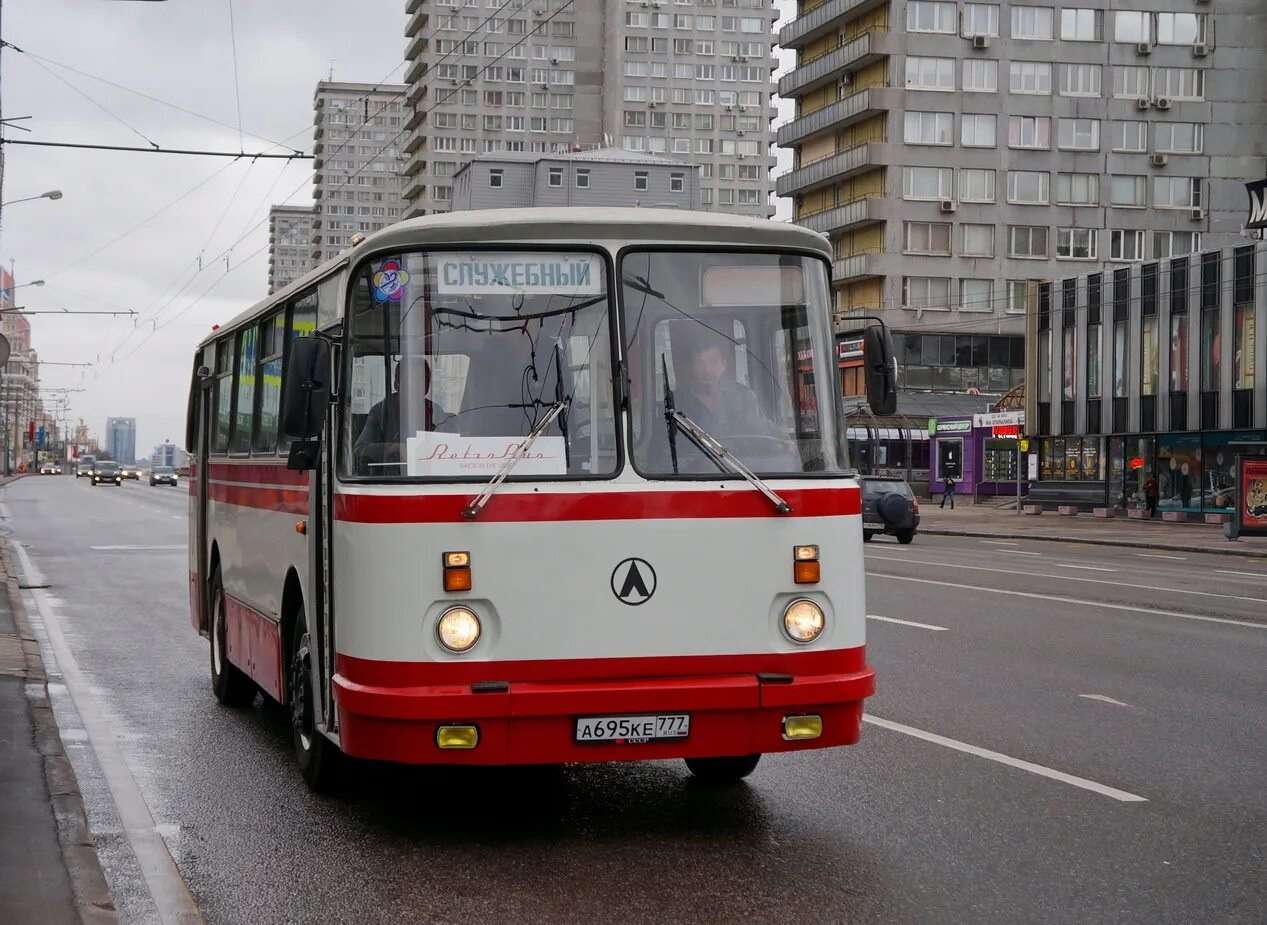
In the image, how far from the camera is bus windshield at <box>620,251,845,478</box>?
6.96 metres

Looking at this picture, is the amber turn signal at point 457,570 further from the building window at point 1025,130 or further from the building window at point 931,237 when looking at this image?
the building window at point 1025,130

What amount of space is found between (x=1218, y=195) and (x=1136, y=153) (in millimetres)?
4649

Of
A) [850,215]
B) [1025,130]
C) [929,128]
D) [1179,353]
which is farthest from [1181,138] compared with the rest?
[1179,353]

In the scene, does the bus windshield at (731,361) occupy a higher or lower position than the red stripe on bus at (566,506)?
higher

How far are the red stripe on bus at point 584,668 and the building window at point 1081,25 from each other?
275 feet

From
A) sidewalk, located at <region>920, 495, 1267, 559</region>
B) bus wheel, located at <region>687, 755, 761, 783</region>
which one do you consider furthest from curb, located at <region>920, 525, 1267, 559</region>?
bus wheel, located at <region>687, 755, 761, 783</region>

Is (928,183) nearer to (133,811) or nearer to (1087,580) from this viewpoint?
(1087,580)

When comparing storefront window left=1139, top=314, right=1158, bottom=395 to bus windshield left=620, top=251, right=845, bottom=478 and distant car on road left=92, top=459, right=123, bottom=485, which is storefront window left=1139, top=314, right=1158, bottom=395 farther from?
distant car on road left=92, top=459, right=123, bottom=485

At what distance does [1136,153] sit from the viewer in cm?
8612

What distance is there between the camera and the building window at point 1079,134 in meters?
85.7

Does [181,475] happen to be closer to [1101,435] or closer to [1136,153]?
[1136,153]

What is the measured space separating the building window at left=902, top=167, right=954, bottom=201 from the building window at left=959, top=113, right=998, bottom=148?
5.56 ft

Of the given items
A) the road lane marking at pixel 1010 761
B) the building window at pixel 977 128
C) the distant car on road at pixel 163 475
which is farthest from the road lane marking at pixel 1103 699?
the distant car on road at pixel 163 475

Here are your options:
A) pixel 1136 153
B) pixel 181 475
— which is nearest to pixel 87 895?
pixel 1136 153
